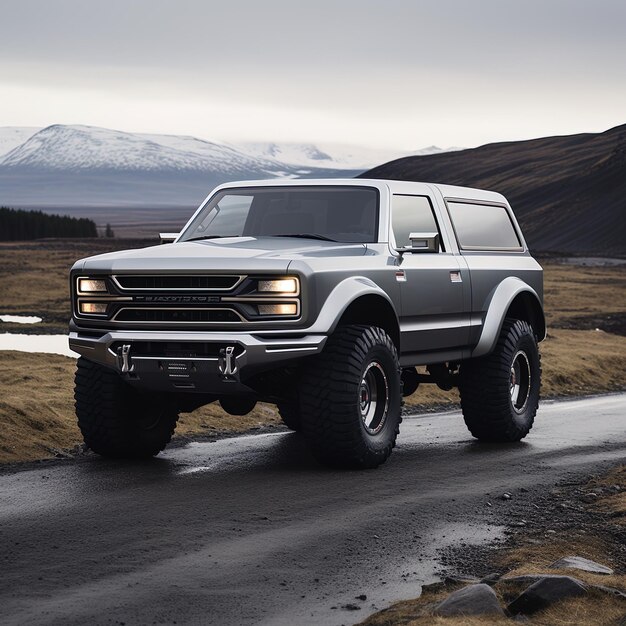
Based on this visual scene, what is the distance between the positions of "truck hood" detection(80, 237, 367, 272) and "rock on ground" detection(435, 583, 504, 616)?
3671 millimetres

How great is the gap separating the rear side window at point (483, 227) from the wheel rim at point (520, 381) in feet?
3.73

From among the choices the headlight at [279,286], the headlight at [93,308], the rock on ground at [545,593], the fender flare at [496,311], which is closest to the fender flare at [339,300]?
the headlight at [279,286]

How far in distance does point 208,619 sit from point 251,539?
1661 millimetres

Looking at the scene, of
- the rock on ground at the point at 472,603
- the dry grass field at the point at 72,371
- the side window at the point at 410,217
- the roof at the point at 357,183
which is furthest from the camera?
the dry grass field at the point at 72,371

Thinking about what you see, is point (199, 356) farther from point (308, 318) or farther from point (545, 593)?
point (545, 593)

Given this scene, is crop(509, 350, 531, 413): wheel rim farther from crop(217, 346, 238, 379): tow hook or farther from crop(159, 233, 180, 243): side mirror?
crop(217, 346, 238, 379): tow hook

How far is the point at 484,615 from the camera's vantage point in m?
5.66

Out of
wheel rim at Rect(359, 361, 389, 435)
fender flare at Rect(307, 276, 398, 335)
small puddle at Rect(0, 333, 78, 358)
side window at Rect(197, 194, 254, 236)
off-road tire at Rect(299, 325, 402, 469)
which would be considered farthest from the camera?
small puddle at Rect(0, 333, 78, 358)

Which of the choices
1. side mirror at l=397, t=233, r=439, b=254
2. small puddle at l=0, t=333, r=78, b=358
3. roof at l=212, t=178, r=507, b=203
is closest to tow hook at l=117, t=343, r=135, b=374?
roof at l=212, t=178, r=507, b=203

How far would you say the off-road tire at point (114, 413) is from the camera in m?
10.0

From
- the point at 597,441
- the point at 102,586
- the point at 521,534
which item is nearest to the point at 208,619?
the point at 102,586

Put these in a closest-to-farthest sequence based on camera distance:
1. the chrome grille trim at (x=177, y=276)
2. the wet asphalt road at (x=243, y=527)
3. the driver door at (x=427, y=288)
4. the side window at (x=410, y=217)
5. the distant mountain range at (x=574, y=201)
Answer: the wet asphalt road at (x=243, y=527)
the chrome grille trim at (x=177, y=276)
the driver door at (x=427, y=288)
the side window at (x=410, y=217)
the distant mountain range at (x=574, y=201)

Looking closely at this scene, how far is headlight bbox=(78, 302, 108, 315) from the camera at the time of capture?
963 centimetres

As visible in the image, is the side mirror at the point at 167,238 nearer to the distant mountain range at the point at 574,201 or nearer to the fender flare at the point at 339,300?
the fender flare at the point at 339,300
